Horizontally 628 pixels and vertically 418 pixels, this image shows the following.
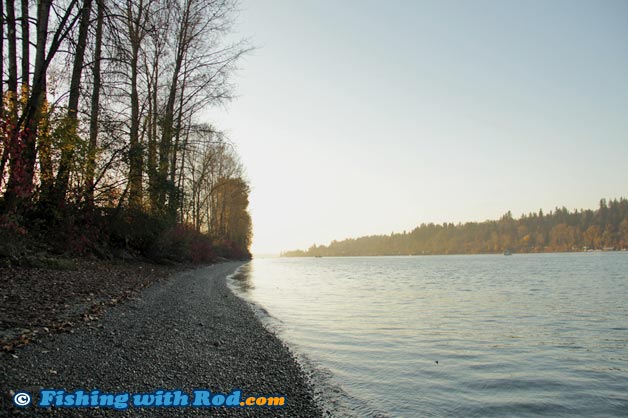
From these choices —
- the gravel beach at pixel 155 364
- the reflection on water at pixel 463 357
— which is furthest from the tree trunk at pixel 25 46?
the reflection on water at pixel 463 357

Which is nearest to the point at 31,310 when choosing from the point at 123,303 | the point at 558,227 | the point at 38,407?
the point at 123,303

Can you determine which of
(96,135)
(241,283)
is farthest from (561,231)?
(96,135)

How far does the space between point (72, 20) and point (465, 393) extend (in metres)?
12.9

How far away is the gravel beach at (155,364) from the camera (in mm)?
4023

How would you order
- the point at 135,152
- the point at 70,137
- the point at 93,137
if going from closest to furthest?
the point at 70,137 → the point at 93,137 → the point at 135,152

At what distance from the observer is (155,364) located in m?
5.21

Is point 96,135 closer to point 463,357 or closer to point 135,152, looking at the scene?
point 135,152

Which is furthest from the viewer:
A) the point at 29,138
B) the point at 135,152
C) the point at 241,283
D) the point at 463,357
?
the point at 241,283

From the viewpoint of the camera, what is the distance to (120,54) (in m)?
11.0

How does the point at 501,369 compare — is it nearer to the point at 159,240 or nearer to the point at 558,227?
the point at 159,240

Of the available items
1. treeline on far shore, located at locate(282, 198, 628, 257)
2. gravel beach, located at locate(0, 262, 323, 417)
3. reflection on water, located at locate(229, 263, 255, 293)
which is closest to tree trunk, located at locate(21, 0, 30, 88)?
gravel beach, located at locate(0, 262, 323, 417)

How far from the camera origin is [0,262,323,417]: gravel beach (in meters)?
4.02

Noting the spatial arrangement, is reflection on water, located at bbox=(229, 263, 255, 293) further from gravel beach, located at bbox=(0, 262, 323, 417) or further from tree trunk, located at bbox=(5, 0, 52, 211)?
gravel beach, located at bbox=(0, 262, 323, 417)

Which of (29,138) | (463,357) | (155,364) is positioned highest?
(29,138)
